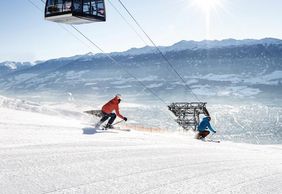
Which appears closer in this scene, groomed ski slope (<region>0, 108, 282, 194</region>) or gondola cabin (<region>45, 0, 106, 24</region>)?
groomed ski slope (<region>0, 108, 282, 194</region>)

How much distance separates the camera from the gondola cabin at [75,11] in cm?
2291

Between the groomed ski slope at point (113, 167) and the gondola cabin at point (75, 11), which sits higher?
the gondola cabin at point (75, 11)

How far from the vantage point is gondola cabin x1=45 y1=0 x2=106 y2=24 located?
22.9m

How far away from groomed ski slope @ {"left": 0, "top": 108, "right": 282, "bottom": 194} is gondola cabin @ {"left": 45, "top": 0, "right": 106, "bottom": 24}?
13.4m

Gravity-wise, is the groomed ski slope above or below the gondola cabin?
below

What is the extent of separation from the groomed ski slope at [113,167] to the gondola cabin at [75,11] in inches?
528

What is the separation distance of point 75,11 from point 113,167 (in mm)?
17443

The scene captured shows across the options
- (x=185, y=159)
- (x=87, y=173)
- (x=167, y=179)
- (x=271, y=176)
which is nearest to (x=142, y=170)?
(x=167, y=179)

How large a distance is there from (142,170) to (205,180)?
1.23 metres

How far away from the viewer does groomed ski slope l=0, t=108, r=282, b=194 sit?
5883 mm

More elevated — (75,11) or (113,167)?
(75,11)

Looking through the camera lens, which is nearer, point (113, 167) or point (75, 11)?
point (113, 167)

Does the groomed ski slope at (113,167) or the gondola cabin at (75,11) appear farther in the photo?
the gondola cabin at (75,11)

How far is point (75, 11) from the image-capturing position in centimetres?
2288
